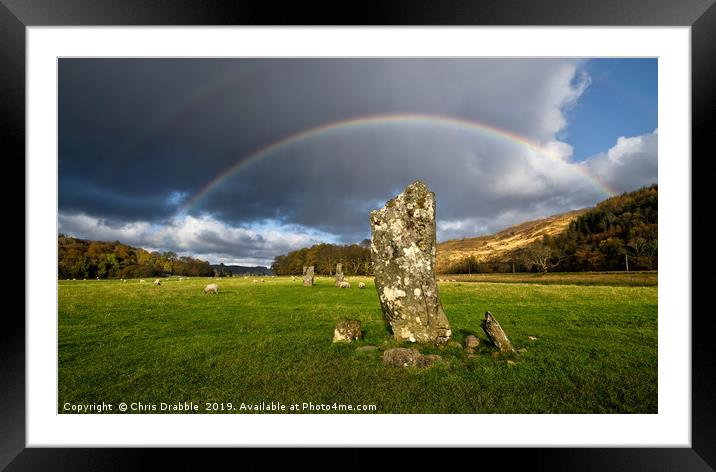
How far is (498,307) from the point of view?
11930 millimetres

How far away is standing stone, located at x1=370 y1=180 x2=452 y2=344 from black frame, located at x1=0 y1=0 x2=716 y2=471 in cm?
267

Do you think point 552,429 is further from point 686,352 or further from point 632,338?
point 632,338

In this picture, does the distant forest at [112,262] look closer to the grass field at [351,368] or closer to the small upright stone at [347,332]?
the grass field at [351,368]

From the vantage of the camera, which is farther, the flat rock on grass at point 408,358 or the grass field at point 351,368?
the flat rock on grass at point 408,358

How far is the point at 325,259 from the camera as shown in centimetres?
5256

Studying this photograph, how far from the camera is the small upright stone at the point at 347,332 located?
6849mm

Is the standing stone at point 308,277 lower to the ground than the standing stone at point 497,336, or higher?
lower

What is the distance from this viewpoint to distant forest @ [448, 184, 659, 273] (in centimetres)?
3123

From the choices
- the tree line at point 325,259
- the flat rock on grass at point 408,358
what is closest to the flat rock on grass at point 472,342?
the flat rock on grass at point 408,358
